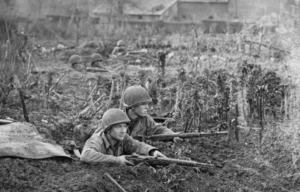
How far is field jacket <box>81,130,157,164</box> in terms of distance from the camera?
675 cm

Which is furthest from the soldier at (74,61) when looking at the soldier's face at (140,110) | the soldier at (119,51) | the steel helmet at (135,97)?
the soldier's face at (140,110)

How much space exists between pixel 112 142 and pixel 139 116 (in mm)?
1233

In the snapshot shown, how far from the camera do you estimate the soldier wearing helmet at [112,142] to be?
6.85 metres

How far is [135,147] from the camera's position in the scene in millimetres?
7371

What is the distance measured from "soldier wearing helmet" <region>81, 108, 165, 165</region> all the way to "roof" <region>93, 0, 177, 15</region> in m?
27.1

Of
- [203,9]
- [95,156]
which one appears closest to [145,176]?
[95,156]

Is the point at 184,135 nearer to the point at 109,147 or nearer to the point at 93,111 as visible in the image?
the point at 109,147

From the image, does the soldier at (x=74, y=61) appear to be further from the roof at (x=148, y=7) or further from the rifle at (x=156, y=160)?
the roof at (x=148, y=7)

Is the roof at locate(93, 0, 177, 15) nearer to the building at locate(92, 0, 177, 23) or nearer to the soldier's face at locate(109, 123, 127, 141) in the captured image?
the building at locate(92, 0, 177, 23)

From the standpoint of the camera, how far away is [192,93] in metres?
9.12

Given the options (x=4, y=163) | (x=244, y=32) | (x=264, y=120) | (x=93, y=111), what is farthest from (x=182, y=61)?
(x=4, y=163)

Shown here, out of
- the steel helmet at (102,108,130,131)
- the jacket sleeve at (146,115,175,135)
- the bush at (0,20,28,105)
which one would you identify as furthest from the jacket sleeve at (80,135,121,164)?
the bush at (0,20,28,105)

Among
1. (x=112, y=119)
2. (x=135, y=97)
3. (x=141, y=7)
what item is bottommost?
(x=112, y=119)

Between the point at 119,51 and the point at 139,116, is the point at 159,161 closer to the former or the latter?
the point at 139,116
